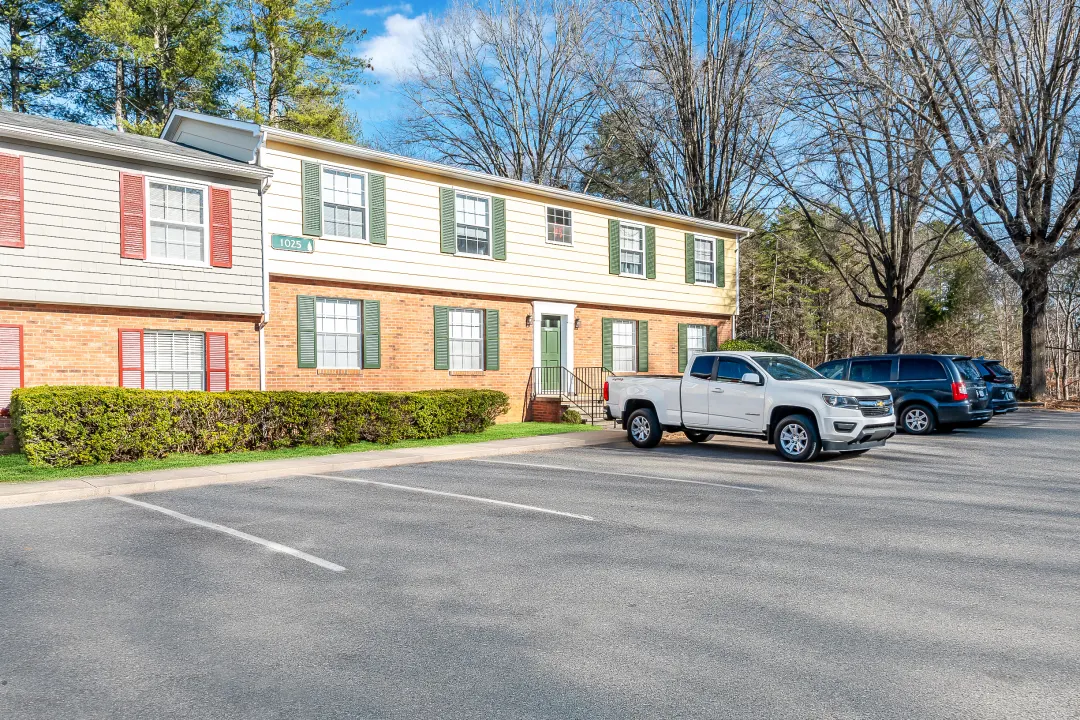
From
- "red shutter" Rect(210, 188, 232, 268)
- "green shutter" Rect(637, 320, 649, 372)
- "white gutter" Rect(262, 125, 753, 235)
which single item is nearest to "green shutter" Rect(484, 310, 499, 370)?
"white gutter" Rect(262, 125, 753, 235)

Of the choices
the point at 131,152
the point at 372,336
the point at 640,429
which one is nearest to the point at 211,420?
the point at 372,336

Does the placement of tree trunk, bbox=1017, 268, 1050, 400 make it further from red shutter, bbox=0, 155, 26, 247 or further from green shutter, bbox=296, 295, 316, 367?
red shutter, bbox=0, 155, 26, 247

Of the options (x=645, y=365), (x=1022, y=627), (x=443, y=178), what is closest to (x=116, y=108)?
(x=443, y=178)

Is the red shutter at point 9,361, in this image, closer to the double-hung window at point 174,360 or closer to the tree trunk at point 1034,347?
the double-hung window at point 174,360

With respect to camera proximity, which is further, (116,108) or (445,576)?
(116,108)

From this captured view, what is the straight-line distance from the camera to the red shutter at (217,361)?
15.4 meters

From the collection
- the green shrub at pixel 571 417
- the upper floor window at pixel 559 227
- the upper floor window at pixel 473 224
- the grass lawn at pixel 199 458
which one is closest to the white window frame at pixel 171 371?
the grass lawn at pixel 199 458

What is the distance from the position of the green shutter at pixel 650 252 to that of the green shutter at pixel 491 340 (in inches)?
226

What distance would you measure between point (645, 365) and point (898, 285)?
34.6 ft

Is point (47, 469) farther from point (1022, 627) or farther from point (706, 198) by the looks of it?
point (706, 198)

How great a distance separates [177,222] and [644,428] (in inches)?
386

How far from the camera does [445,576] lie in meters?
5.90

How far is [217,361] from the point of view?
51.0 ft

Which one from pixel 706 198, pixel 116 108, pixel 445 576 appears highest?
pixel 116 108
